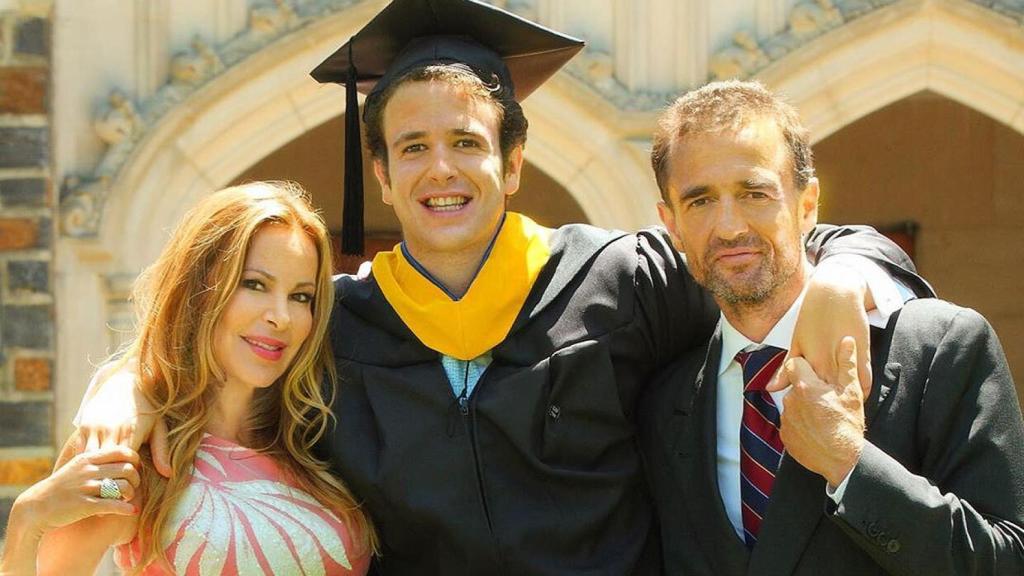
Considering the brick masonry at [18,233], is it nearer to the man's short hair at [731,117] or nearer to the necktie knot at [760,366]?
the man's short hair at [731,117]

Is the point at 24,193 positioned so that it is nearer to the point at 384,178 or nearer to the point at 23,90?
the point at 23,90

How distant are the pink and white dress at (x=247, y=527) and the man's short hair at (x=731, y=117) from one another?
833mm

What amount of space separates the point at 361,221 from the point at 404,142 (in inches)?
15.9

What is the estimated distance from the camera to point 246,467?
2.60 m

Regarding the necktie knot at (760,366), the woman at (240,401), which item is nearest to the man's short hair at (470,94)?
the woman at (240,401)

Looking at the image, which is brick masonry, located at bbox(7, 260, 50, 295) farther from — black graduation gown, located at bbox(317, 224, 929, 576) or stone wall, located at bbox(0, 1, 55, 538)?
black graduation gown, located at bbox(317, 224, 929, 576)

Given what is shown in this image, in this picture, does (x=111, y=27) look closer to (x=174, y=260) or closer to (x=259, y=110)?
(x=259, y=110)

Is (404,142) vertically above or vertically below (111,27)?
below

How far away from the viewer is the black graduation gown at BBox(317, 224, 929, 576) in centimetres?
255

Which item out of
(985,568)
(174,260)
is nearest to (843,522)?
(985,568)

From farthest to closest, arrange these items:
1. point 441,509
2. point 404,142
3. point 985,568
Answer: point 404,142 < point 441,509 < point 985,568

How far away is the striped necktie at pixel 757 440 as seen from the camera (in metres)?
2.39

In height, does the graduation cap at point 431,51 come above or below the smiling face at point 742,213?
above

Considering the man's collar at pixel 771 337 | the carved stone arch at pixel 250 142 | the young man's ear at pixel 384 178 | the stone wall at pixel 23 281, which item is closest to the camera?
the man's collar at pixel 771 337
